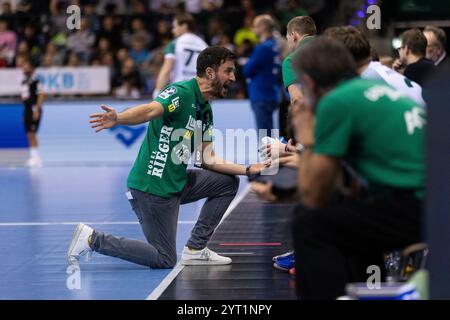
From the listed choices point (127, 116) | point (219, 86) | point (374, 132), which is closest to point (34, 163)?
point (219, 86)

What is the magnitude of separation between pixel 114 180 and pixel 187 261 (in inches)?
256

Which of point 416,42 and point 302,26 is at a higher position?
point 302,26

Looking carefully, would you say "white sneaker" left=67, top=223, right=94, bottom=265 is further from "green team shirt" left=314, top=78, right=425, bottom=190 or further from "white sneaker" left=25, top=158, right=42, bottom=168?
"white sneaker" left=25, top=158, right=42, bottom=168

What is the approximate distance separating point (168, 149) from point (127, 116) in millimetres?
754

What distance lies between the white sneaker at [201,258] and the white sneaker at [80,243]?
86 cm

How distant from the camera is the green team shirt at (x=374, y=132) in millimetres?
4520

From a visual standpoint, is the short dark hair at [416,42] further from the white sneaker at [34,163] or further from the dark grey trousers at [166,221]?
the white sneaker at [34,163]

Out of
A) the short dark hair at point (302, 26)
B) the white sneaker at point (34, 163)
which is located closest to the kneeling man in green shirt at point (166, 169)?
the short dark hair at point (302, 26)

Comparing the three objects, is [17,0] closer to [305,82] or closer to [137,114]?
[137,114]

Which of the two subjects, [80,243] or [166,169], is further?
[166,169]

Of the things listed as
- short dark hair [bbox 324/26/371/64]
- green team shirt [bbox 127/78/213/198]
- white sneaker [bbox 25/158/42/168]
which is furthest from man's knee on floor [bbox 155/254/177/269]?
white sneaker [bbox 25/158/42/168]

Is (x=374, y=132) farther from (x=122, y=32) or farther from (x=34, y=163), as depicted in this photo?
(x=122, y=32)

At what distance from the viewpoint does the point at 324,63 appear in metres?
4.75

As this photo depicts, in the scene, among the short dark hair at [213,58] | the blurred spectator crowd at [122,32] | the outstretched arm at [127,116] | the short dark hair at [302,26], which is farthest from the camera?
the blurred spectator crowd at [122,32]
